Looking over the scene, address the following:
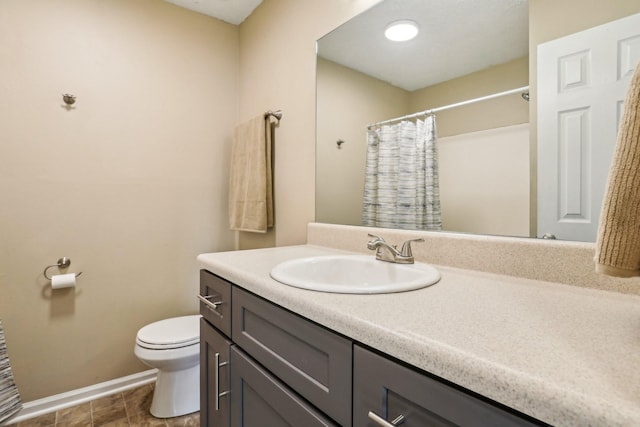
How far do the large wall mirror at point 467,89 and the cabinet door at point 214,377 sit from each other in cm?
74

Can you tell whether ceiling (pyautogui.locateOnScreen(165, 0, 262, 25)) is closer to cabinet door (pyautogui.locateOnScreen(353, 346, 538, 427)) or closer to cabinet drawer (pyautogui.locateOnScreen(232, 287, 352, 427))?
cabinet drawer (pyautogui.locateOnScreen(232, 287, 352, 427))

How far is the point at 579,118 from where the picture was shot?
787 millimetres

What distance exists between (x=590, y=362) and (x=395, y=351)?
0.25 metres

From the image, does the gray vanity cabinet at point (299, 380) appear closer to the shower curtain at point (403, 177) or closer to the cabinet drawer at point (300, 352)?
the cabinet drawer at point (300, 352)

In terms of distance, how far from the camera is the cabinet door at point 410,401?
15.7 inches

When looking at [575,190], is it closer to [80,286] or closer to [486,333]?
[486,333]

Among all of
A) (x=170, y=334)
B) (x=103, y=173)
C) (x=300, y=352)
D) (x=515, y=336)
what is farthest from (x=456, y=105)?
(x=103, y=173)

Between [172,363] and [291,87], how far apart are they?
1.59 metres

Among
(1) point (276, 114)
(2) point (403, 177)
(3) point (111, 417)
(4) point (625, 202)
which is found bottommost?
(3) point (111, 417)

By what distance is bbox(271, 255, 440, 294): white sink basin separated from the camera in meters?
0.89

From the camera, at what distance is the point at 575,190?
0.79 metres

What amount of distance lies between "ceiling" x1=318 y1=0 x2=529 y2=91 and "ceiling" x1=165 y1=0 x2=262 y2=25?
93 centimetres

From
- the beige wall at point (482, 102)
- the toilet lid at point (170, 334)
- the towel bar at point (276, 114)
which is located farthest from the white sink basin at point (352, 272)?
the towel bar at point (276, 114)

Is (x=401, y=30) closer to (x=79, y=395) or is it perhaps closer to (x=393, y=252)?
(x=393, y=252)
